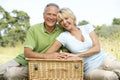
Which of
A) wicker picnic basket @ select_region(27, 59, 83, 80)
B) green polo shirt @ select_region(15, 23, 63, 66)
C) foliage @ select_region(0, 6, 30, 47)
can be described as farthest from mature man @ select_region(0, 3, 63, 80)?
foliage @ select_region(0, 6, 30, 47)

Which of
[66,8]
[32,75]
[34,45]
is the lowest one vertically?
[32,75]

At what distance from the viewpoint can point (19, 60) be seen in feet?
18.1

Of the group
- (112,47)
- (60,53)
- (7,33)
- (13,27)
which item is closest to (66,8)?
(60,53)

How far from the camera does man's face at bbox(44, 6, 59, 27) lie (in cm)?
516

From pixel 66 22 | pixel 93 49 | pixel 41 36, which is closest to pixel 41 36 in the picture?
pixel 41 36

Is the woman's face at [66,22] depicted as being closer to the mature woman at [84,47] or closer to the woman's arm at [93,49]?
the mature woman at [84,47]

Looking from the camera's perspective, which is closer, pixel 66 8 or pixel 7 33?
pixel 66 8

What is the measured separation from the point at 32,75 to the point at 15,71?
1.72 ft

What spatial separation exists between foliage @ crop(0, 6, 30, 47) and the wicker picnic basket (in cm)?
1794

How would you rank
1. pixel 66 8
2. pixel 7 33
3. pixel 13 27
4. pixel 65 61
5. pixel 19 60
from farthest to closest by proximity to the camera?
pixel 13 27 → pixel 7 33 → pixel 19 60 → pixel 66 8 → pixel 65 61

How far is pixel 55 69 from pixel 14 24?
20780 millimetres

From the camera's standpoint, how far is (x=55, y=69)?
187 inches

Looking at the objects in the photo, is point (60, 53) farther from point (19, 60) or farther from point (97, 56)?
point (19, 60)

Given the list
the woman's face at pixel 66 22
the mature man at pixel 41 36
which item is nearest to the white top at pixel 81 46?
the woman's face at pixel 66 22
